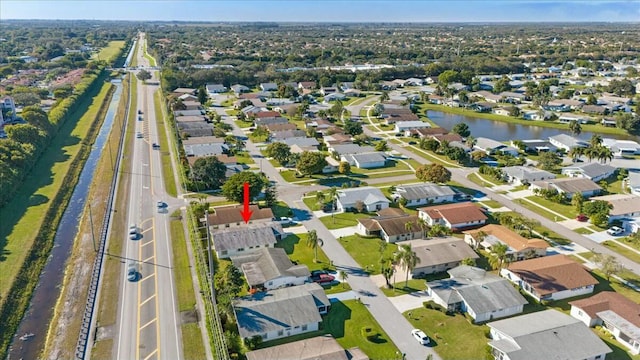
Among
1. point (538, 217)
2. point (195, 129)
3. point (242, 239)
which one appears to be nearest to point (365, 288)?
point (242, 239)

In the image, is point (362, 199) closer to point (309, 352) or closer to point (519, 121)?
point (309, 352)

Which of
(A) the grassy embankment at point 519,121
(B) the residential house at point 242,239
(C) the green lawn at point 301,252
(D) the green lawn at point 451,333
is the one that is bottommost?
(D) the green lawn at point 451,333

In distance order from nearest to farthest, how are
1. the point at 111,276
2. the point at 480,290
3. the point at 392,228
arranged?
the point at 480,290
the point at 111,276
the point at 392,228

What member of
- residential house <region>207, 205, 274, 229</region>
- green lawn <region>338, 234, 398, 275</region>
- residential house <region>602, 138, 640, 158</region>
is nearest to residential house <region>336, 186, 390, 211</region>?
green lawn <region>338, 234, 398, 275</region>

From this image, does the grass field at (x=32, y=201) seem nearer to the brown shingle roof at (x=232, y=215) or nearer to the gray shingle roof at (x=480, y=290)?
the brown shingle roof at (x=232, y=215)

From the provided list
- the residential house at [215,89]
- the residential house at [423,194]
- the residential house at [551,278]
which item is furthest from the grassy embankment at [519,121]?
the residential house at [551,278]

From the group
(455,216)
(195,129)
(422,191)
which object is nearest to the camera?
(455,216)

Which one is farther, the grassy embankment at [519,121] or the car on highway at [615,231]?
the grassy embankment at [519,121]

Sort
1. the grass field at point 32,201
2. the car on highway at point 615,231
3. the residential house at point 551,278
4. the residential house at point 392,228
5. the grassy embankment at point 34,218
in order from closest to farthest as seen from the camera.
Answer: the grassy embankment at point 34,218, the residential house at point 551,278, the grass field at point 32,201, the residential house at point 392,228, the car on highway at point 615,231
